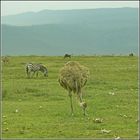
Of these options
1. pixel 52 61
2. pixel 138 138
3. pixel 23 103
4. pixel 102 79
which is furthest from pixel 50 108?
pixel 52 61

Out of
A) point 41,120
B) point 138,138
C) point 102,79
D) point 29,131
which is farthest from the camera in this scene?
point 102,79

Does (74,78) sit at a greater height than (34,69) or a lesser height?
lesser

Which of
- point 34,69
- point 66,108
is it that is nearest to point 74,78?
point 66,108

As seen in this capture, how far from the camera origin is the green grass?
618 inches

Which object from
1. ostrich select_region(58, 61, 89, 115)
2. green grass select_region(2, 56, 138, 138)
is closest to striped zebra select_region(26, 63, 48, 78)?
green grass select_region(2, 56, 138, 138)

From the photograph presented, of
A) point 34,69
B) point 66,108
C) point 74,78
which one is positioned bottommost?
point 66,108

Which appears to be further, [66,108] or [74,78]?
[66,108]

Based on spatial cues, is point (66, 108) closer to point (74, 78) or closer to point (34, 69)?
point (74, 78)

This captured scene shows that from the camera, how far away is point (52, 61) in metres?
50.2

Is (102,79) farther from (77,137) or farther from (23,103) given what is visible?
(77,137)

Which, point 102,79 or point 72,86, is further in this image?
point 102,79

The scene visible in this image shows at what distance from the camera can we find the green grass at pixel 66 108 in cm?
1570

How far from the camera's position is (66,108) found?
20797 millimetres

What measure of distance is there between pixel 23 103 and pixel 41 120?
16.4ft
